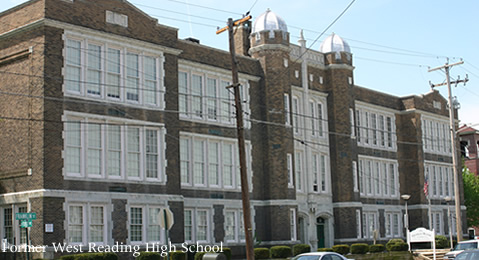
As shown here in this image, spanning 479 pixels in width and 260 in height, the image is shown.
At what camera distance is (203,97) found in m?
40.0

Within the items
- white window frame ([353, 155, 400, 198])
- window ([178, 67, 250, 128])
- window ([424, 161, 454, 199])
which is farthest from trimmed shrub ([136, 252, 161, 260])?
window ([424, 161, 454, 199])

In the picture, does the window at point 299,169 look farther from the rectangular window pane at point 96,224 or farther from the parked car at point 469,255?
the parked car at point 469,255

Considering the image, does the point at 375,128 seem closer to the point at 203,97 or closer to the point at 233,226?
the point at 233,226

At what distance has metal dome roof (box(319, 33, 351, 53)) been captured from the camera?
5038 centimetres

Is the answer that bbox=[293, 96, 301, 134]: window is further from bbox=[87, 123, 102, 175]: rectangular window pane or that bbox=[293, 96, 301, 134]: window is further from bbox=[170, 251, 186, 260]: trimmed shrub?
A: bbox=[87, 123, 102, 175]: rectangular window pane

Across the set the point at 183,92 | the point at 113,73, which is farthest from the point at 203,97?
the point at 113,73

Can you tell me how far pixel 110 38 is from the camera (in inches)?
1318

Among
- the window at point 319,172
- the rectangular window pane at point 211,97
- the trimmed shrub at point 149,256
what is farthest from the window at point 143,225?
the window at point 319,172

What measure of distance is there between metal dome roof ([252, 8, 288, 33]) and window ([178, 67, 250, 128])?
13.9ft

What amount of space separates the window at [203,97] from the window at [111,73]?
319cm

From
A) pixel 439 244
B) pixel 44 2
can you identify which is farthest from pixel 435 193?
pixel 44 2

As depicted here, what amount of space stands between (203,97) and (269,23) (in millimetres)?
7800

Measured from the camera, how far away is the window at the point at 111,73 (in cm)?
3206

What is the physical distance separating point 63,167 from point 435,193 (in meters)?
38.9
